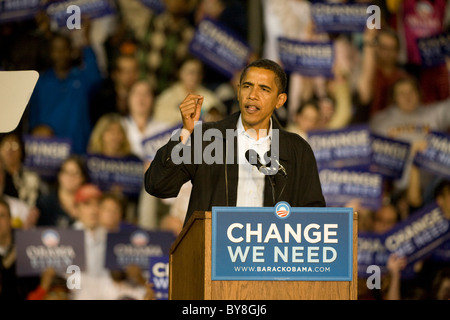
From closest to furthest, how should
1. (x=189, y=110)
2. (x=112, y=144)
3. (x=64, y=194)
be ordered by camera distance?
(x=189, y=110), (x=64, y=194), (x=112, y=144)

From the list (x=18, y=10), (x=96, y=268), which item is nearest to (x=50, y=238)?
(x=96, y=268)

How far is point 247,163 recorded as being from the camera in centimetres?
383

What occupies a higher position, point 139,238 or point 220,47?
point 220,47

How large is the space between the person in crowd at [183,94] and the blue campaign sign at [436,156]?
1886 millimetres

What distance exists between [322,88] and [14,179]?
292 centimetres

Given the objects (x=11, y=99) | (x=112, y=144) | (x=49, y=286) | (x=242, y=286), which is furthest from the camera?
(x=112, y=144)

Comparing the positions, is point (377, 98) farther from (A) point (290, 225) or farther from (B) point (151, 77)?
(A) point (290, 225)

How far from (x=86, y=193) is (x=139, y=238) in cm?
61

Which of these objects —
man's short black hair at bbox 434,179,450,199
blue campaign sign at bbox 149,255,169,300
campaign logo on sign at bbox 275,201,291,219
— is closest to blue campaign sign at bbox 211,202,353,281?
campaign logo on sign at bbox 275,201,291,219

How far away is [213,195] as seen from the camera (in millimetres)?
3857

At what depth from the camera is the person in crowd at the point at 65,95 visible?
7672 millimetres

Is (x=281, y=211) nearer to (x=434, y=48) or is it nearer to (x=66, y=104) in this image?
(x=66, y=104)
